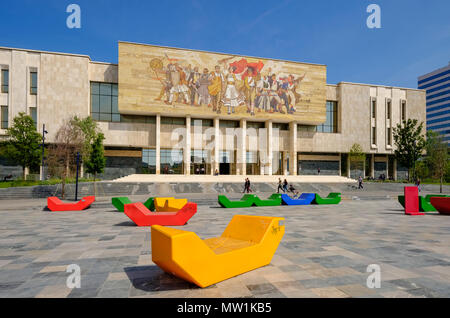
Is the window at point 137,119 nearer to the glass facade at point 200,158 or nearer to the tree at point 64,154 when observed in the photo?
the glass facade at point 200,158

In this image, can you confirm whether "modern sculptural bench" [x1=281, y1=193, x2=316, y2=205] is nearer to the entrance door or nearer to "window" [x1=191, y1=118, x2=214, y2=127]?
"window" [x1=191, y1=118, x2=214, y2=127]

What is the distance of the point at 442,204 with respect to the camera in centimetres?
1309

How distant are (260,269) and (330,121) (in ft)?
167

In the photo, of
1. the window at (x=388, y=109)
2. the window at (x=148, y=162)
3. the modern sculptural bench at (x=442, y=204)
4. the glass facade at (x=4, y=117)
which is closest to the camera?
the modern sculptural bench at (x=442, y=204)

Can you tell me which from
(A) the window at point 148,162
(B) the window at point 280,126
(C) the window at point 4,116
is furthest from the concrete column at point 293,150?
(C) the window at point 4,116

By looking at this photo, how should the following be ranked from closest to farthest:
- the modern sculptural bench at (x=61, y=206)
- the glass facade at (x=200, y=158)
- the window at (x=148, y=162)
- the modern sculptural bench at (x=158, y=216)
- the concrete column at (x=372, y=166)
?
the modern sculptural bench at (x=158, y=216)
the modern sculptural bench at (x=61, y=206)
the window at (x=148, y=162)
the glass facade at (x=200, y=158)
the concrete column at (x=372, y=166)

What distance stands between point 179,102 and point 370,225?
3616 cm

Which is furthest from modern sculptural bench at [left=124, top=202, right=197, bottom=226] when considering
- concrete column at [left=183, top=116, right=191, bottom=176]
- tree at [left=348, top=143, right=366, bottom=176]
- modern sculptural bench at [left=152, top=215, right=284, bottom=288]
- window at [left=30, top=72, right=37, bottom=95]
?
tree at [left=348, top=143, right=366, bottom=176]

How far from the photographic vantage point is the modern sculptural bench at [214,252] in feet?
12.2

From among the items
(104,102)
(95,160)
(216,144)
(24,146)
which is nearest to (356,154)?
(216,144)

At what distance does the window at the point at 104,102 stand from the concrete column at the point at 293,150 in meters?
29.1

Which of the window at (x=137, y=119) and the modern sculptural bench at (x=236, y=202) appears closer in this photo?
the modern sculptural bench at (x=236, y=202)

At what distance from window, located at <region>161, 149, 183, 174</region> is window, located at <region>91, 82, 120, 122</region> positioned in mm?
9157

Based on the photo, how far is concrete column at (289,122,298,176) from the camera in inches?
1828
